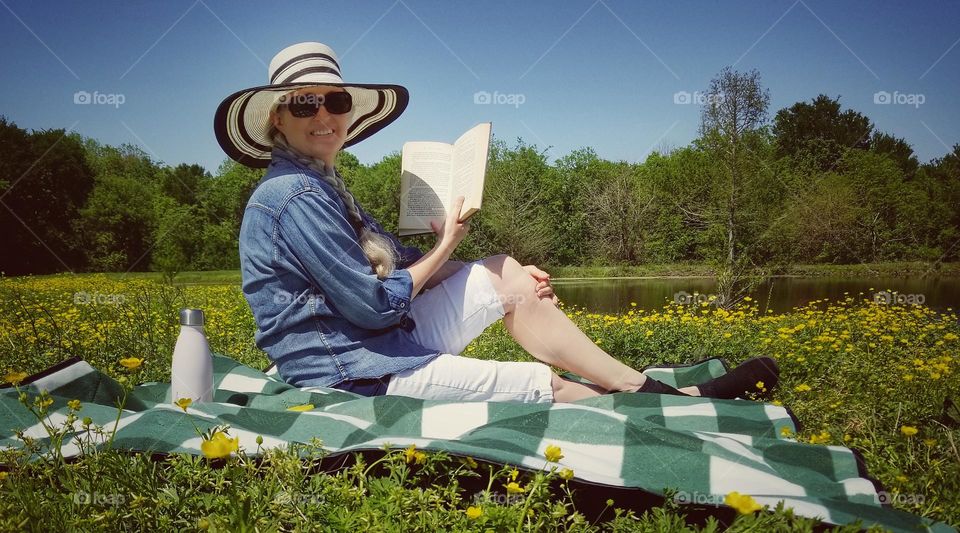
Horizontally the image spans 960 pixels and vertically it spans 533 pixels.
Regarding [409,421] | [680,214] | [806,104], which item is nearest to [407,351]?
[409,421]

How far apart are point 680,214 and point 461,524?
18.2 metres

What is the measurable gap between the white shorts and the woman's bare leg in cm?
7

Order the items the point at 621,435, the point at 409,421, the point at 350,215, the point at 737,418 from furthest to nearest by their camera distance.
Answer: the point at 350,215
the point at 737,418
the point at 409,421
the point at 621,435

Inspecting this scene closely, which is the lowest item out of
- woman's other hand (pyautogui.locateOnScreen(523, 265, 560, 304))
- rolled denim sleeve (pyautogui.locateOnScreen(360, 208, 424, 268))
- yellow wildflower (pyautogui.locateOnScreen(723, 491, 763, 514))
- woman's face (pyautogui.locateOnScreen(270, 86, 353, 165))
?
yellow wildflower (pyautogui.locateOnScreen(723, 491, 763, 514))

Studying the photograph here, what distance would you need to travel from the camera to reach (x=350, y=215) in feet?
8.09

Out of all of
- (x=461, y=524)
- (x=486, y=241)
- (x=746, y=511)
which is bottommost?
(x=461, y=524)

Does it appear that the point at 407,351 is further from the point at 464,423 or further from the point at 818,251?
the point at 818,251

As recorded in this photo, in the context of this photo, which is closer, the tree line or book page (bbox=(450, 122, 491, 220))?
book page (bbox=(450, 122, 491, 220))

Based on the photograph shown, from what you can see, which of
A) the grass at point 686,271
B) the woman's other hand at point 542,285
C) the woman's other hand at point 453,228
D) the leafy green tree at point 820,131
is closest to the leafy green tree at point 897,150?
the leafy green tree at point 820,131

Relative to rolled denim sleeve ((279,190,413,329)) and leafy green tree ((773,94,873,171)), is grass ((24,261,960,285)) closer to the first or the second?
leafy green tree ((773,94,873,171))

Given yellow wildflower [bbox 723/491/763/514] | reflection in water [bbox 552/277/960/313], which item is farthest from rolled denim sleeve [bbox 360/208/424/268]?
reflection in water [bbox 552/277/960/313]

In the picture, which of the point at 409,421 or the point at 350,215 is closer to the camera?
the point at 409,421

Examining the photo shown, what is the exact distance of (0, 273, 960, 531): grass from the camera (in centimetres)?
126

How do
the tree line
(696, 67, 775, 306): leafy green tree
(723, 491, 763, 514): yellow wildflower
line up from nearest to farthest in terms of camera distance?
(723, 491, 763, 514): yellow wildflower → the tree line → (696, 67, 775, 306): leafy green tree
